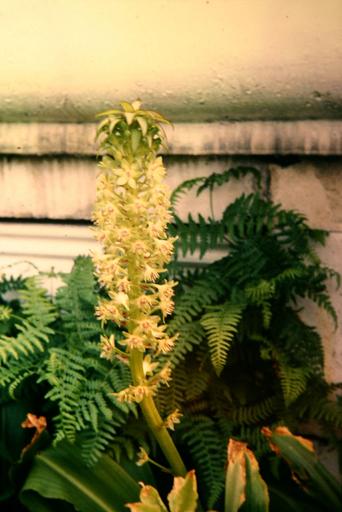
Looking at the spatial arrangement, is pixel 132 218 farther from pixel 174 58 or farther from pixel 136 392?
pixel 174 58

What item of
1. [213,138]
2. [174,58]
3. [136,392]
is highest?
[174,58]

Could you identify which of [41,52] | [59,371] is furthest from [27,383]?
[41,52]

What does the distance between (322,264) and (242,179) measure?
0.46 meters

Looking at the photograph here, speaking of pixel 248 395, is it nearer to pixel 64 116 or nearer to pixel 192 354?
pixel 192 354

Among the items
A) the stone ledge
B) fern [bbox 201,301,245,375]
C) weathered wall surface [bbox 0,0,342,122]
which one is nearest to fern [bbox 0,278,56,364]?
fern [bbox 201,301,245,375]

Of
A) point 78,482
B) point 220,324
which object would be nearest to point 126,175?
point 220,324

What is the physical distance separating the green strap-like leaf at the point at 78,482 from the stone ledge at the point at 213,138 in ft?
4.05

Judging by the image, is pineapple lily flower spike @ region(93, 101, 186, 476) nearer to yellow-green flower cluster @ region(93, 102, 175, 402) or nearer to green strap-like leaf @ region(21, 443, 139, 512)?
yellow-green flower cluster @ region(93, 102, 175, 402)

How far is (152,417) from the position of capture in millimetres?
1449

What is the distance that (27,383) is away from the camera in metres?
2.07

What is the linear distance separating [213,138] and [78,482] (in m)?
1.37

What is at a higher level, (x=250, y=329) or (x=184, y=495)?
(x=250, y=329)

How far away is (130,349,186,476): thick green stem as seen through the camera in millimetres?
1393

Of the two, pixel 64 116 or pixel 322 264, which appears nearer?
pixel 322 264
